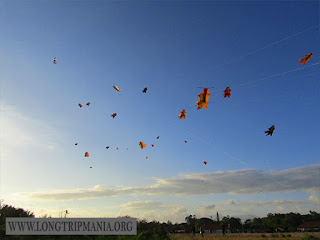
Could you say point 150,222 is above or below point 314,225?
above

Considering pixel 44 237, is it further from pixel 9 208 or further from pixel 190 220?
pixel 190 220

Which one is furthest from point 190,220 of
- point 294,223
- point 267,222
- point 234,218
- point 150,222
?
point 150,222

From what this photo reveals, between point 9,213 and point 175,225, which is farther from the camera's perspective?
point 175,225

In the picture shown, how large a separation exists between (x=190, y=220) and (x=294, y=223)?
63824mm

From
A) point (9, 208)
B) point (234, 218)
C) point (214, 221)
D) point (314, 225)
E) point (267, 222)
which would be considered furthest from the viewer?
point (214, 221)

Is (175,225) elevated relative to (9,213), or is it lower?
lower

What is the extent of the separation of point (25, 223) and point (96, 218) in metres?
2.97

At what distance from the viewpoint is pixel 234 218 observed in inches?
5059

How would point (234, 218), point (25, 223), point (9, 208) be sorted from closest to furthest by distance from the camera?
1. point (25, 223)
2. point (9, 208)
3. point (234, 218)

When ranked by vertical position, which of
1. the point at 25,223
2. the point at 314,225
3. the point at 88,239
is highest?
the point at 25,223

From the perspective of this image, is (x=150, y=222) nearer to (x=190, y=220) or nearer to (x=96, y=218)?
(x=96, y=218)

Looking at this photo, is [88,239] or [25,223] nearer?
[88,239]

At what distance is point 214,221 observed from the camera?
15162cm

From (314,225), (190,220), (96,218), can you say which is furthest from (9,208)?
(190,220)
